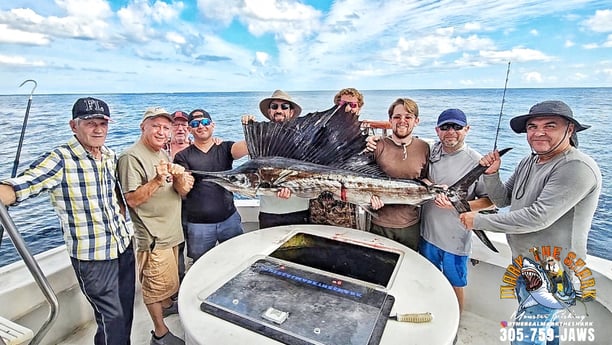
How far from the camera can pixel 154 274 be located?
1.73 meters

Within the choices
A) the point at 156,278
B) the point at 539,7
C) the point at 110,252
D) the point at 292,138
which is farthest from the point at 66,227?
the point at 539,7

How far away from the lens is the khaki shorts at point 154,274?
1720 millimetres

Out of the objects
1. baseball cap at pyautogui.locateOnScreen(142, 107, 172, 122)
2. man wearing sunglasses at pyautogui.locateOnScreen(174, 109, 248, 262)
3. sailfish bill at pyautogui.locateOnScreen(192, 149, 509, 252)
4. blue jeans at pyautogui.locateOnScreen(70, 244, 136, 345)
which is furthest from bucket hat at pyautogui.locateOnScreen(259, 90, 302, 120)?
blue jeans at pyautogui.locateOnScreen(70, 244, 136, 345)

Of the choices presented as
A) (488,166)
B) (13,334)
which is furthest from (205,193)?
(488,166)

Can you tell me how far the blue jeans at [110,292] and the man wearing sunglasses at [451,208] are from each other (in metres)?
1.63

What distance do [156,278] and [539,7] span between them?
1212 inches

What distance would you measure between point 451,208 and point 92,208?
5.77 ft

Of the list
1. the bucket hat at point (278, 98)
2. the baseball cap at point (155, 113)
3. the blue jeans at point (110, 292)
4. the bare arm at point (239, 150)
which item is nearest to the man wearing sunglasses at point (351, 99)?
the bucket hat at point (278, 98)

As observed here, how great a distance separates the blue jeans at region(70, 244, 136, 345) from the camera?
1.41 m

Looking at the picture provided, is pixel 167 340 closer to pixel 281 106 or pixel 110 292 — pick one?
pixel 110 292

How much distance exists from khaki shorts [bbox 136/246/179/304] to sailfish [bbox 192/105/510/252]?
0.50 metres

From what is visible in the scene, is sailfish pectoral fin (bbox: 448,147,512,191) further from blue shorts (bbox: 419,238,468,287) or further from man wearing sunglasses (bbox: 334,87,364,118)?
man wearing sunglasses (bbox: 334,87,364,118)

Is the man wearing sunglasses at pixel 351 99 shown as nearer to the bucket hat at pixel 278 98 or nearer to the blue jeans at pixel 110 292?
the bucket hat at pixel 278 98

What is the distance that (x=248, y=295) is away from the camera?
100cm
